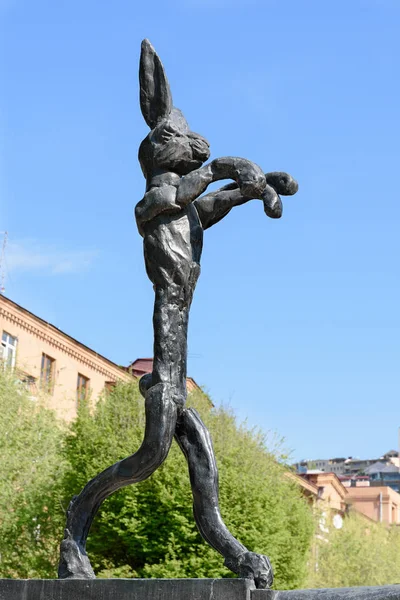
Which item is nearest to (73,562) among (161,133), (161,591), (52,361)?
(161,591)

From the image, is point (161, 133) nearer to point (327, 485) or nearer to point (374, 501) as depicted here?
point (327, 485)

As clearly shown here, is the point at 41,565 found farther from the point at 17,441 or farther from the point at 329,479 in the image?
the point at 329,479

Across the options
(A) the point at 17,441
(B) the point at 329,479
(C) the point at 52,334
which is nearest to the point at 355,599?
(A) the point at 17,441

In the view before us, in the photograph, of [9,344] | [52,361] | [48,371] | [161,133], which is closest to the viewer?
[161,133]

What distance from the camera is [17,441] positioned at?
28078 mm

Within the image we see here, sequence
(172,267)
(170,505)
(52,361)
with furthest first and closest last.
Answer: (52,361) < (170,505) < (172,267)

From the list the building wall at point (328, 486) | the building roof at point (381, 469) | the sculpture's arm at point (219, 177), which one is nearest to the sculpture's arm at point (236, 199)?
the sculpture's arm at point (219, 177)

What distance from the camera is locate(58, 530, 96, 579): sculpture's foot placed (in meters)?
6.40

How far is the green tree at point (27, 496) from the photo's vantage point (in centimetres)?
2797

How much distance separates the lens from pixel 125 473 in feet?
21.4

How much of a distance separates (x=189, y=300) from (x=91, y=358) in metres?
36.6

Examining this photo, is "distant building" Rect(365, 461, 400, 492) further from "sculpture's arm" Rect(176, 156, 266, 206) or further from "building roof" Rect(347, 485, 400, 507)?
"sculpture's arm" Rect(176, 156, 266, 206)

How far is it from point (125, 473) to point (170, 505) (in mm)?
19882

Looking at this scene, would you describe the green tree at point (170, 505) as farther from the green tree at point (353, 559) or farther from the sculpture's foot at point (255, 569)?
the sculpture's foot at point (255, 569)
